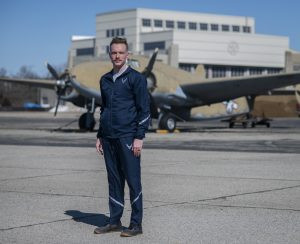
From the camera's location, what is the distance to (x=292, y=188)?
37.7ft

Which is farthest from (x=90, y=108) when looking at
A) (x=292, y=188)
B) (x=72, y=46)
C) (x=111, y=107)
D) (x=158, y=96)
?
(x=72, y=46)

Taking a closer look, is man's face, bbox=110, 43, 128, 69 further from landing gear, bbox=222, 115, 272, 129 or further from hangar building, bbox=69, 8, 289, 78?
hangar building, bbox=69, 8, 289, 78

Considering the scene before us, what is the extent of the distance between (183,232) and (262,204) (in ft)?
7.70

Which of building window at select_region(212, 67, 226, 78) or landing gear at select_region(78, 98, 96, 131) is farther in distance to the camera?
building window at select_region(212, 67, 226, 78)

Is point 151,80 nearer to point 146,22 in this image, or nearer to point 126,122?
point 126,122

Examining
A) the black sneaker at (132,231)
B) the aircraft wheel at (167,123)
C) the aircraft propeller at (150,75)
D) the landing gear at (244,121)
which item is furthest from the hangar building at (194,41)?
the black sneaker at (132,231)

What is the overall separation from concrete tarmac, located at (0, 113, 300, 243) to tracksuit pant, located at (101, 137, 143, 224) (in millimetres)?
299

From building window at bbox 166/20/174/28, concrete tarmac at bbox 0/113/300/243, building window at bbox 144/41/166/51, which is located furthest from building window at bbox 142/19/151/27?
concrete tarmac at bbox 0/113/300/243

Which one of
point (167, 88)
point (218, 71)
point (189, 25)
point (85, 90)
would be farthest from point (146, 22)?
point (85, 90)

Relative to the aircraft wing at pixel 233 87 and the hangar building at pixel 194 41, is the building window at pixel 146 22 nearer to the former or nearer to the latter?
the hangar building at pixel 194 41

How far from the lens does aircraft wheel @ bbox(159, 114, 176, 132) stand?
34.5 metres

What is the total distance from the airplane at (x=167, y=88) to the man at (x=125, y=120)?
25.9 m

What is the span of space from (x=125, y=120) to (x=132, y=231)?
1239 mm

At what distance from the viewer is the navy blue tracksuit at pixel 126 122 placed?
305 inches
